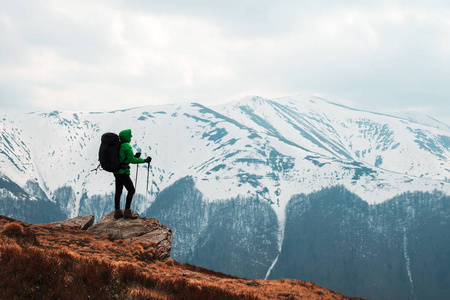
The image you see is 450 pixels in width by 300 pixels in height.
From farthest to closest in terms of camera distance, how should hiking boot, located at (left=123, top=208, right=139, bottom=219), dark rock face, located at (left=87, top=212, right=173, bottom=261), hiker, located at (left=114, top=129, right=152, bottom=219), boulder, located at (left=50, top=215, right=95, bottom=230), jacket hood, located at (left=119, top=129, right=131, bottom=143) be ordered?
1. hiking boot, located at (left=123, top=208, right=139, bottom=219)
2. boulder, located at (left=50, top=215, right=95, bottom=230)
3. jacket hood, located at (left=119, top=129, right=131, bottom=143)
4. hiker, located at (left=114, top=129, right=152, bottom=219)
5. dark rock face, located at (left=87, top=212, right=173, bottom=261)

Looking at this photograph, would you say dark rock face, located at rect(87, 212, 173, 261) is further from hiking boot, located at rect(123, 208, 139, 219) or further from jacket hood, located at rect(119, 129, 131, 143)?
jacket hood, located at rect(119, 129, 131, 143)

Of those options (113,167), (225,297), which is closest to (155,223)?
(113,167)

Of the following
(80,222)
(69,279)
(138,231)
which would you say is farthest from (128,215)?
(69,279)

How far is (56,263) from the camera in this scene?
10.1m

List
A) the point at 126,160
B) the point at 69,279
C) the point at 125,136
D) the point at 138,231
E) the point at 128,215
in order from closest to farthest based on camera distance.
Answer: the point at 69,279 < the point at 126,160 < the point at 125,136 < the point at 138,231 < the point at 128,215

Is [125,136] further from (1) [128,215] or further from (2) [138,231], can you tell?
(2) [138,231]

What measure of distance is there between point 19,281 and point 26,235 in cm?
868

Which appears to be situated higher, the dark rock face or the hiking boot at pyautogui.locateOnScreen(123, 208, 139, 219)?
the hiking boot at pyautogui.locateOnScreen(123, 208, 139, 219)

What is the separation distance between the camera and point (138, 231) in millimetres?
23047

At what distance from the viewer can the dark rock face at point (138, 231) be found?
2177 cm

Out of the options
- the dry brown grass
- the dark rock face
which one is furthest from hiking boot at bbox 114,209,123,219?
the dry brown grass

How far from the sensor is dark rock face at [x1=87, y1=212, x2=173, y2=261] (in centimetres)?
2177

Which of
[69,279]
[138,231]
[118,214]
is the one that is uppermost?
[118,214]

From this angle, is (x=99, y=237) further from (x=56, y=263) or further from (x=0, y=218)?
(x=56, y=263)
